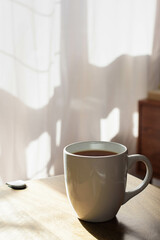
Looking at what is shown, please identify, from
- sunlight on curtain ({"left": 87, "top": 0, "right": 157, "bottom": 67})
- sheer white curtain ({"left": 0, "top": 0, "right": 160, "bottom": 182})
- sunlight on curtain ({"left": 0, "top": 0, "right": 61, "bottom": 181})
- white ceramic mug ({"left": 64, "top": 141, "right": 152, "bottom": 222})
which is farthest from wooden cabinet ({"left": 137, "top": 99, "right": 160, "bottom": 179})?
white ceramic mug ({"left": 64, "top": 141, "right": 152, "bottom": 222})

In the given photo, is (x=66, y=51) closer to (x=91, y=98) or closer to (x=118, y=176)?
(x=91, y=98)

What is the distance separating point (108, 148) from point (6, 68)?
3.08 feet

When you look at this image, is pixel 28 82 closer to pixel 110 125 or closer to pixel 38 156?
pixel 38 156

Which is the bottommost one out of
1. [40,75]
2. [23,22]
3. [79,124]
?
[79,124]

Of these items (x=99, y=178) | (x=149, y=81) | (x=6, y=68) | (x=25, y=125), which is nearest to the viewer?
(x=99, y=178)

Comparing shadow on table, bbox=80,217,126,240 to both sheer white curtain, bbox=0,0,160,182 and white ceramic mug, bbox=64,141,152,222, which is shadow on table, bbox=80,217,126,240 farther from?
sheer white curtain, bbox=0,0,160,182

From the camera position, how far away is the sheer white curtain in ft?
5.26

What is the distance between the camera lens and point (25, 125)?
5.48 feet

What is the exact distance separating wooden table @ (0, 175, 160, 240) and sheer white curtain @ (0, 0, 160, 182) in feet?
2.77

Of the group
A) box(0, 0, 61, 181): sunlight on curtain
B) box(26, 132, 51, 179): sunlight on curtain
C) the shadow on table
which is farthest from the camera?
box(26, 132, 51, 179): sunlight on curtain

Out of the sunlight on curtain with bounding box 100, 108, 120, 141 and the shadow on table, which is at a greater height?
the shadow on table

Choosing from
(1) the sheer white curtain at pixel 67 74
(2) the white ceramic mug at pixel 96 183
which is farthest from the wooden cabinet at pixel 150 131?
(2) the white ceramic mug at pixel 96 183

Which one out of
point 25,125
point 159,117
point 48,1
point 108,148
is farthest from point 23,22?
point 108,148

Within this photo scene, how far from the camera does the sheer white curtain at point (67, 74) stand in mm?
1604
